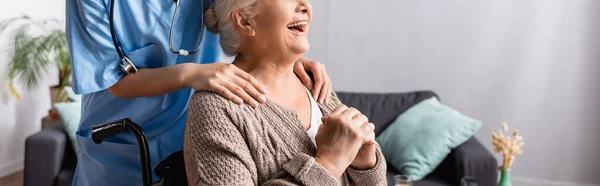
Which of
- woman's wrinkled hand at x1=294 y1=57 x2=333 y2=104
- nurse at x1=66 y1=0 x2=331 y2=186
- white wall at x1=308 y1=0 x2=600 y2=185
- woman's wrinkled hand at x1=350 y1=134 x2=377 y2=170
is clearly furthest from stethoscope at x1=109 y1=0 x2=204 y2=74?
white wall at x1=308 y1=0 x2=600 y2=185

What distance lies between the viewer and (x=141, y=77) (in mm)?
1244

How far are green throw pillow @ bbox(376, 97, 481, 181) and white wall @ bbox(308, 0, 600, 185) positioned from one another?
559 mm

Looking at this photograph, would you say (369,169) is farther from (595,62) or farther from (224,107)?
(595,62)

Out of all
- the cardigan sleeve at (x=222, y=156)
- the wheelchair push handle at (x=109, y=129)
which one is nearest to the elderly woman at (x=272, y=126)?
the cardigan sleeve at (x=222, y=156)

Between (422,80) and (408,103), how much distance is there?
1.45ft

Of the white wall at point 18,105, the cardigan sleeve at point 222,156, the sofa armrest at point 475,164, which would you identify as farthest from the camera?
the white wall at point 18,105

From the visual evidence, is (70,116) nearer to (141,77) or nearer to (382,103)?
(382,103)

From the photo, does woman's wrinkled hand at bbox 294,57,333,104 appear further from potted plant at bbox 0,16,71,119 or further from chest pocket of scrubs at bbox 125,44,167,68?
potted plant at bbox 0,16,71,119

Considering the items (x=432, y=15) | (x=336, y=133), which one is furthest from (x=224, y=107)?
(x=432, y=15)

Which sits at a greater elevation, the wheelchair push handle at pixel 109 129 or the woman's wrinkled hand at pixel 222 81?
the woman's wrinkled hand at pixel 222 81

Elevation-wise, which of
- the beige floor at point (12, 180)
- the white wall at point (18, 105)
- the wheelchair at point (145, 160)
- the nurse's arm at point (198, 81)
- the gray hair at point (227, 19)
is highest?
the gray hair at point (227, 19)

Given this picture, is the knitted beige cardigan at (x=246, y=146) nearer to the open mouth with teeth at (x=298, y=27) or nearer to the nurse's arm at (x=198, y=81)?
the nurse's arm at (x=198, y=81)

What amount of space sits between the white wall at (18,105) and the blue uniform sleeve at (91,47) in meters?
3.08

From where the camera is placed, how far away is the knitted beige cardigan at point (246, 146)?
1166mm
